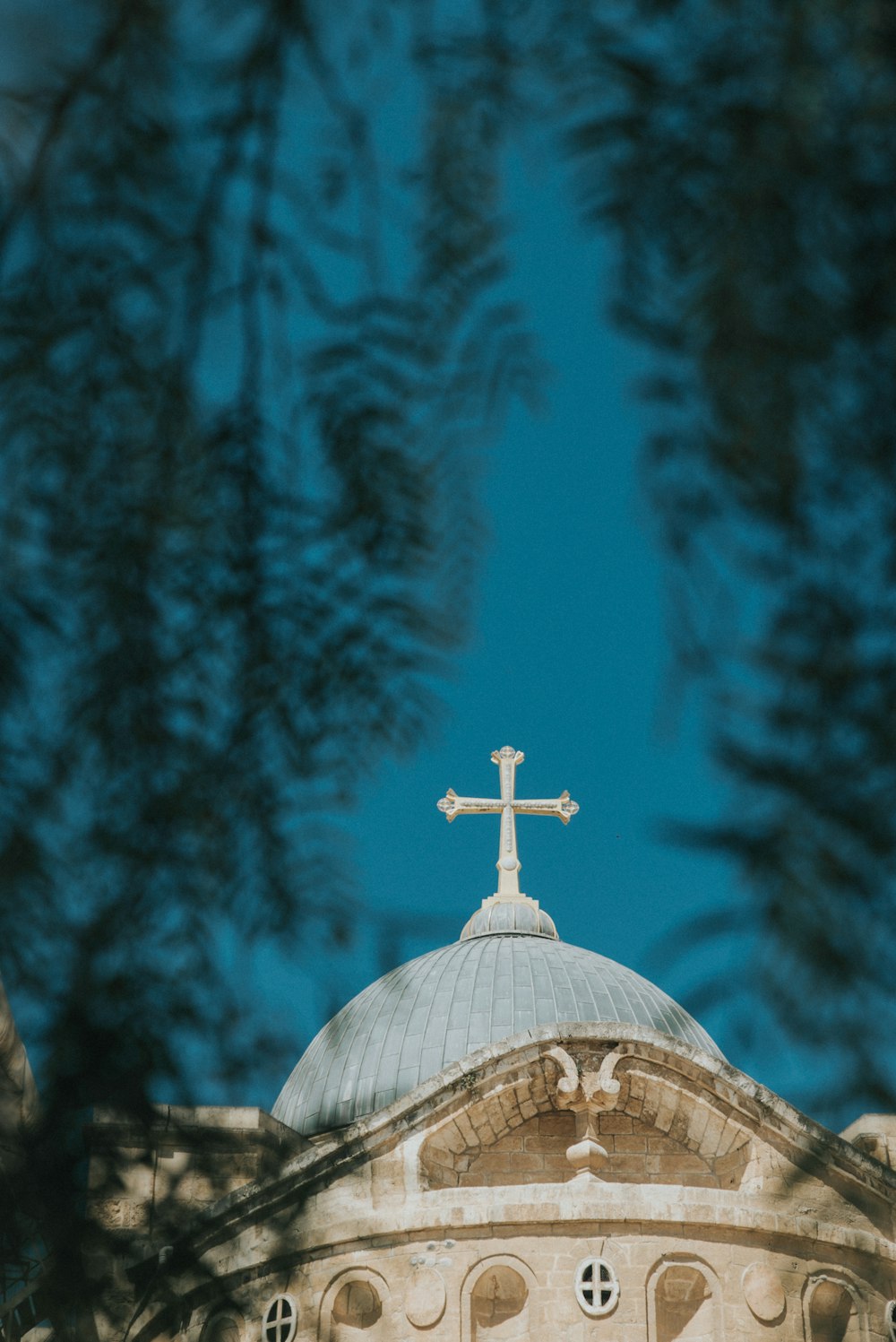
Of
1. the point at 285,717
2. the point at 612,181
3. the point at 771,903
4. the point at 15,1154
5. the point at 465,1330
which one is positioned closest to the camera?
the point at 771,903

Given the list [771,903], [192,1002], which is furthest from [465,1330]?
[771,903]

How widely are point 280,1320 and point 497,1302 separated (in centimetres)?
123

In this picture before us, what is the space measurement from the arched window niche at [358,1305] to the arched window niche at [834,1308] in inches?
93.4

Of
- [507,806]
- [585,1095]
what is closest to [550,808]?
[507,806]

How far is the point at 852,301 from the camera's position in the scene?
368 centimetres

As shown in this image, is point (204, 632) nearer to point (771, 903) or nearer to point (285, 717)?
point (285, 717)

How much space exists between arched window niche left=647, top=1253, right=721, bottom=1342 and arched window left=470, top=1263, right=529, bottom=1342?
73cm

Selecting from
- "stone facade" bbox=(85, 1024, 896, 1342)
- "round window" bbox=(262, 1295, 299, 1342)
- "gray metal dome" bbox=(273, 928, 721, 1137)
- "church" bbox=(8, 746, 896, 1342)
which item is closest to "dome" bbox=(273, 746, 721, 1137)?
"gray metal dome" bbox=(273, 928, 721, 1137)

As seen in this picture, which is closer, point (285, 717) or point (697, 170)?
point (697, 170)

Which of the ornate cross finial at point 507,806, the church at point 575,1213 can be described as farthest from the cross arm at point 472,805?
the church at point 575,1213

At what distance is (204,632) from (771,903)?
4.87ft

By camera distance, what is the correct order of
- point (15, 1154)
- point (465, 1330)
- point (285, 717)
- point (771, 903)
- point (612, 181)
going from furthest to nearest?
point (465, 1330), point (285, 717), point (15, 1154), point (612, 181), point (771, 903)

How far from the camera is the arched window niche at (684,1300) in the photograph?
1098cm

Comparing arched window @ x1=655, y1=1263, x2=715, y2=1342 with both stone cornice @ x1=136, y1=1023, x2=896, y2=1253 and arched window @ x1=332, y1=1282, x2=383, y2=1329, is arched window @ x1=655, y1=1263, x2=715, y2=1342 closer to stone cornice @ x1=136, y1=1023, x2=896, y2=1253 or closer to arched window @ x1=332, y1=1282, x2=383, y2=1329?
stone cornice @ x1=136, y1=1023, x2=896, y2=1253
